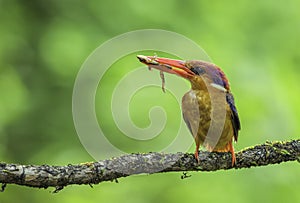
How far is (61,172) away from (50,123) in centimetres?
465

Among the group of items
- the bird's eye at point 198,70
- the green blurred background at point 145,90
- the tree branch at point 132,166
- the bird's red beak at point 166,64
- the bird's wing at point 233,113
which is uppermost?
the green blurred background at point 145,90

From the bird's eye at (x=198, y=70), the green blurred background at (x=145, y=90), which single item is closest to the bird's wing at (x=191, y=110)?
the bird's eye at (x=198, y=70)

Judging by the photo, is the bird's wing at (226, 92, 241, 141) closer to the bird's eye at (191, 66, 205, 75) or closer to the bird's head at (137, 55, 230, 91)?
the bird's head at (137, 55, 230, 91)

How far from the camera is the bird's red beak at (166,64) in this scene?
330cm

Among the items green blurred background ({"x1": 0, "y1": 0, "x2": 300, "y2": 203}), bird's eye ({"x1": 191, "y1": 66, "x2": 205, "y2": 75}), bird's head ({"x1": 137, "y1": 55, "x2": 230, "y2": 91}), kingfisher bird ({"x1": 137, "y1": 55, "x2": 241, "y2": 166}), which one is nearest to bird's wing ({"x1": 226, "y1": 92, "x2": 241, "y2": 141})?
kingfisher bird ({"x1": 137, "y1": 55, "x2": 241, "y2": 166})

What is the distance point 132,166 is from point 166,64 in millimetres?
639

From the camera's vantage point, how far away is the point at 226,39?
6.71m

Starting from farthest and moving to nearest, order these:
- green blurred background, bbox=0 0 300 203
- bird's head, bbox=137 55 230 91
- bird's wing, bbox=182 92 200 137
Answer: green blurred background, bbox=0 0 300 203
bird's wing, bbox=182 92 200 137
bird's head, bbox=137 55 230 91

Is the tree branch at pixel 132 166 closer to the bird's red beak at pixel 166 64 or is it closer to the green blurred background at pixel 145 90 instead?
the bird's red beak at pixel 166 64

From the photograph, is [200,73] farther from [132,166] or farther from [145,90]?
[145,90]

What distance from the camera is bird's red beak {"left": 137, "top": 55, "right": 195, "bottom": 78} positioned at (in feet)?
10.8

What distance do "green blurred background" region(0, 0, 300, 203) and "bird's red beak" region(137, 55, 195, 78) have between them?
2746 millimetres

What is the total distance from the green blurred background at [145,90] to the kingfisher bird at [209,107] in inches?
95.5

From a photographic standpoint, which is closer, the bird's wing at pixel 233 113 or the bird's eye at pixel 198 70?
the bird's eye at pixel 198 70
